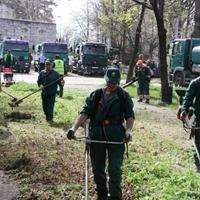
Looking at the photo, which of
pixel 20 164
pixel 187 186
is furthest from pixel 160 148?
pixel 187 186

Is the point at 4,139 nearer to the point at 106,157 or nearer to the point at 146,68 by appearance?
the point at 106,157

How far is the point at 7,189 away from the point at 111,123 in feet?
8.25

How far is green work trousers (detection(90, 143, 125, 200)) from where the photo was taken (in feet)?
24.3

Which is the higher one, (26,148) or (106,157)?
(106,157)

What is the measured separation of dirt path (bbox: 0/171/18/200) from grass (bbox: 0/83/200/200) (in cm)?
14

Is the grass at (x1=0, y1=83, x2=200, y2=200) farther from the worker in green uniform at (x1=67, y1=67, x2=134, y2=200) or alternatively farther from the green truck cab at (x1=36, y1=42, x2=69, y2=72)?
the green truck cab at (x1=36, y1=42, x2=69, y2=72)

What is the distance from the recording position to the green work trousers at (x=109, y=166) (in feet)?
24.3

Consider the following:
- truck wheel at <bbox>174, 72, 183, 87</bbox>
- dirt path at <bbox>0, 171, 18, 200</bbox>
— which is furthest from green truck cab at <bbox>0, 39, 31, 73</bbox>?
dirt path at <bbox>0, 171, 18, 200</bbox>

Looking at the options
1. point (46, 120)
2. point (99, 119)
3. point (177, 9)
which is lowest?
point (46, 120)

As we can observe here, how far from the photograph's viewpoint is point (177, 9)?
116ft

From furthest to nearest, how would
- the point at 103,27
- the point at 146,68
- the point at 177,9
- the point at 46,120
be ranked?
the point at 103,27, the point at 177,9, the point at 146,68, the point at 46,120

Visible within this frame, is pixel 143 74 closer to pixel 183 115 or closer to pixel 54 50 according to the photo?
pixel 183 115

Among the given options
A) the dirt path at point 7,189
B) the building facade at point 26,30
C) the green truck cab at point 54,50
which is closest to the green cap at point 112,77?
the dirt path at point 7,189

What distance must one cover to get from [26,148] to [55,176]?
96.3 inches
